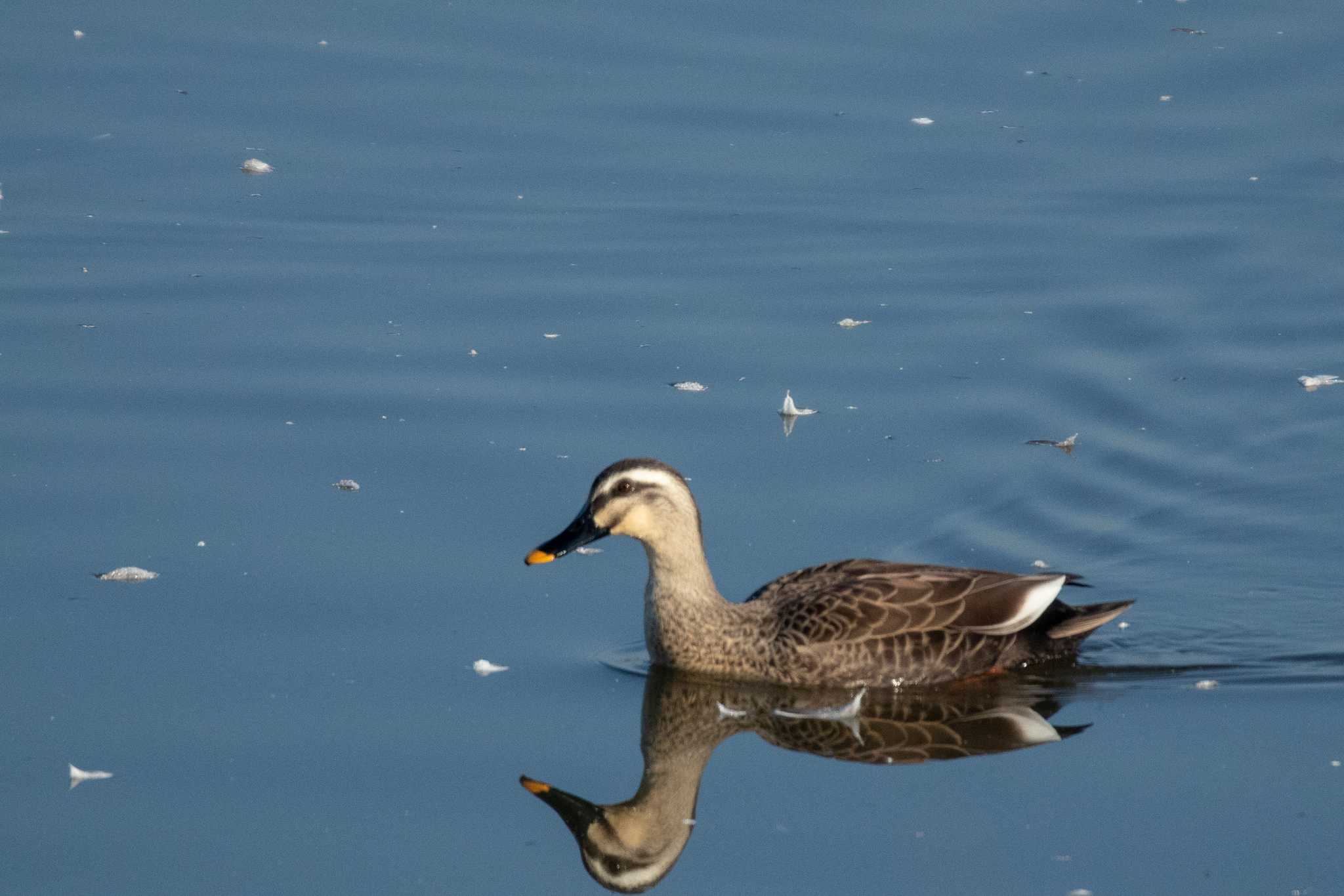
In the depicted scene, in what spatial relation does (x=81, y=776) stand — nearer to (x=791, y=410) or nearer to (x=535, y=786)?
(x=535, y=786)

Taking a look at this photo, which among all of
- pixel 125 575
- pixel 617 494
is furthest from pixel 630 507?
pixel 125 575

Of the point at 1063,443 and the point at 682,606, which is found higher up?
the point at 1063,443

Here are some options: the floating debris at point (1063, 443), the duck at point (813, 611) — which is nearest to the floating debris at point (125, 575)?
the duck at point (813, 611)

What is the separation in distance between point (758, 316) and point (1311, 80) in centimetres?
658

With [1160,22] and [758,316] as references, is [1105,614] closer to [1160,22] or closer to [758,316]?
[758,316]

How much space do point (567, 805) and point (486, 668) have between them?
1.26 meters

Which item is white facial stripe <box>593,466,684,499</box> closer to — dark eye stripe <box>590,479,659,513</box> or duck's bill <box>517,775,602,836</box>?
dark eye stripe <box>590,479,659,513</box>

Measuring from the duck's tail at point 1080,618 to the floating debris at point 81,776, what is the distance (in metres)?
4.68

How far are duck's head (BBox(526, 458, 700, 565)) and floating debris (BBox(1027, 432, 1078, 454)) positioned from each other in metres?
3.20

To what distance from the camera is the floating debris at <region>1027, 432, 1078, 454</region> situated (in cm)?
1241

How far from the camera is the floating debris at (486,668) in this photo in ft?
32.0

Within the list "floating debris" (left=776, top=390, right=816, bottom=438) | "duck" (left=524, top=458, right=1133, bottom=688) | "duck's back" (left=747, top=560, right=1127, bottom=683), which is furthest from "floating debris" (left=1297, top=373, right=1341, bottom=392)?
"duck's back" (left=747, top=560, right=1127, bottom=683)

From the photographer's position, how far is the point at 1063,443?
1244cm

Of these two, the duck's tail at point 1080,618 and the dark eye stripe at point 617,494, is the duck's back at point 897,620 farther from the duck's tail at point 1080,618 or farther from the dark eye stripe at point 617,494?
the dark eye stripe at point 617,494
